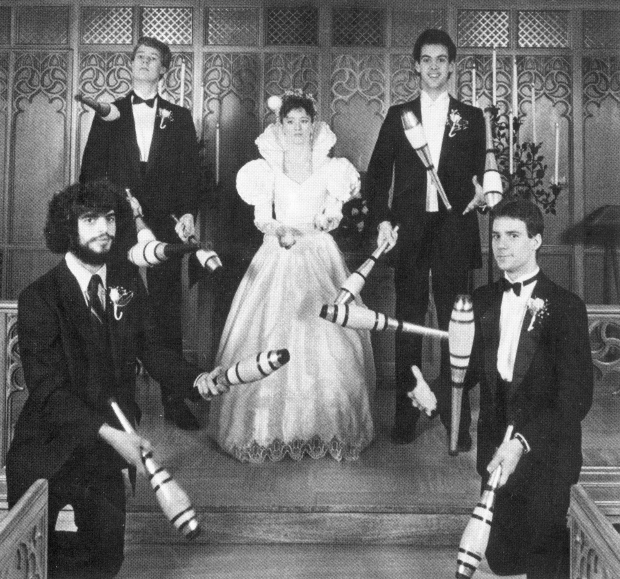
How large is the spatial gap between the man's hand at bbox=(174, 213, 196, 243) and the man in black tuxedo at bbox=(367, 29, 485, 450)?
87 centimetres

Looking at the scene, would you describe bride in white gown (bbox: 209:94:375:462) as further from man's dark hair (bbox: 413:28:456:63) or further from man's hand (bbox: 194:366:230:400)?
man's hand (bbox: 194:366:230:400)

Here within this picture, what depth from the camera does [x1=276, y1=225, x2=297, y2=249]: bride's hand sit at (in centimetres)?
497

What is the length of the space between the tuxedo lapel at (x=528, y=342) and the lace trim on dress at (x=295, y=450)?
3.93 ft

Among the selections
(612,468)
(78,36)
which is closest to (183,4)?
(78,36)

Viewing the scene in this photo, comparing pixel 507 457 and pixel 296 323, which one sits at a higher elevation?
pixel 296 323

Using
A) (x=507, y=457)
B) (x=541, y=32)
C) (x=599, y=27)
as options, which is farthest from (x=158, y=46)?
(x=599, y=27)

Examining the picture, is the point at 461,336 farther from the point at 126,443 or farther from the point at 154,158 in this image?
the point at 154,158

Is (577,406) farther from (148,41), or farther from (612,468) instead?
(148,41)

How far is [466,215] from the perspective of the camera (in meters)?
5.04

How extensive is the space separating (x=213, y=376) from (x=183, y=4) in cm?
373

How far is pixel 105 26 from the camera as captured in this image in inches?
273

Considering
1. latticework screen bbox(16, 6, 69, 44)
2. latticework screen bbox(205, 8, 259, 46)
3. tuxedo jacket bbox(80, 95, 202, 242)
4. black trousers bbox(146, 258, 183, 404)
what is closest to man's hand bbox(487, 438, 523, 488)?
black trousers bbox(146, 258, 183, 404)

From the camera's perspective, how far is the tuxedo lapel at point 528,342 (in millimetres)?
3994

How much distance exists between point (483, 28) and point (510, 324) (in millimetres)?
3446
